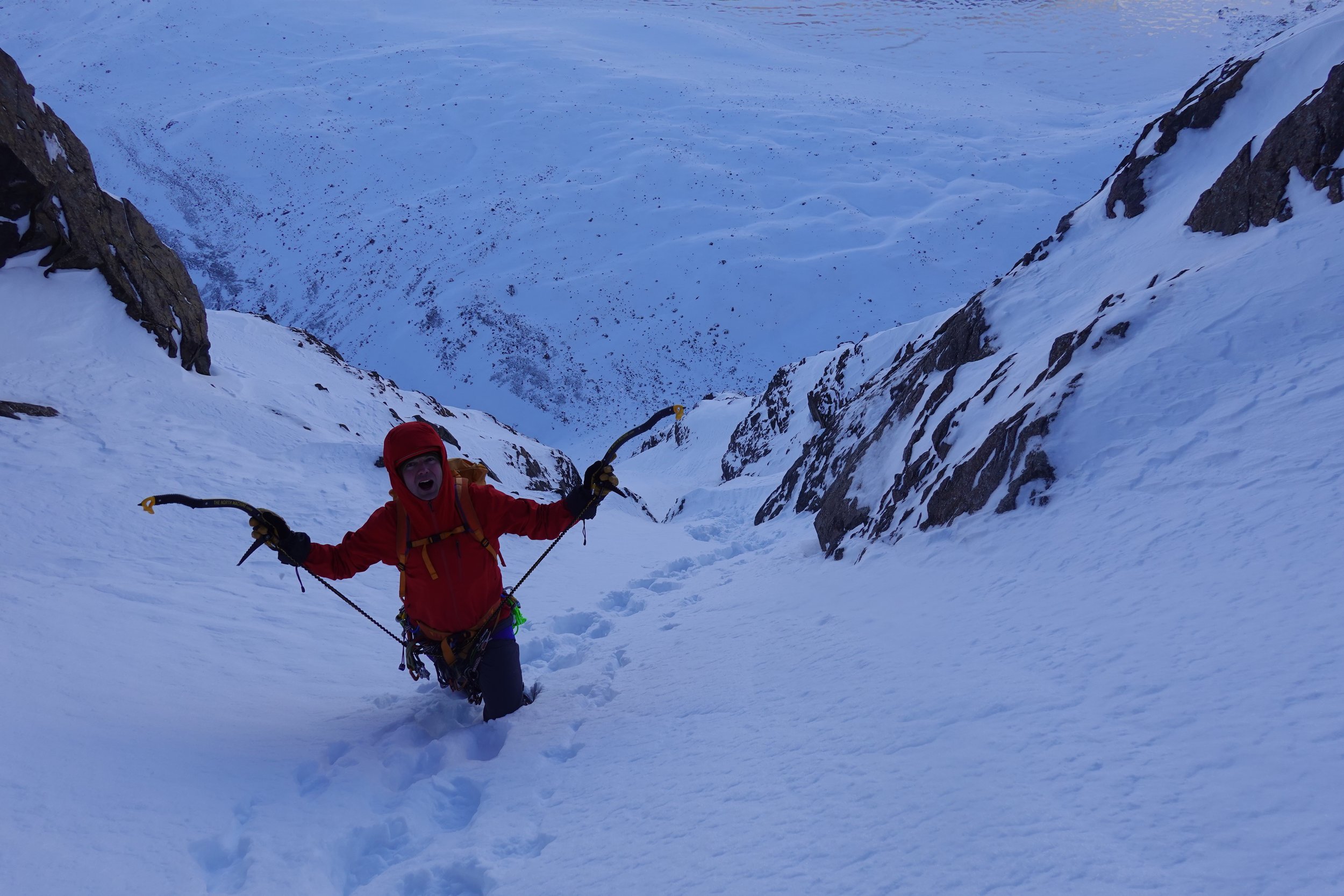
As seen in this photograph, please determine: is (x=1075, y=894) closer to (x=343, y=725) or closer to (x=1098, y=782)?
(x=1098, y=782)

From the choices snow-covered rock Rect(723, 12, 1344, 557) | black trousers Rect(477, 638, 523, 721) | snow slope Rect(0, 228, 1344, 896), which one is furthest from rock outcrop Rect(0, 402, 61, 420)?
snow-covered rock Rect(723, 12, 1344, 557)

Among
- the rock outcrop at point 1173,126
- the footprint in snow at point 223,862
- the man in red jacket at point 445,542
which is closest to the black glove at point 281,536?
the man in red jacket at point 445,542

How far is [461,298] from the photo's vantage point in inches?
1548

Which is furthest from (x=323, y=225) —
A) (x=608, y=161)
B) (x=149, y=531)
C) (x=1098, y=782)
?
(x=1098, y=782)

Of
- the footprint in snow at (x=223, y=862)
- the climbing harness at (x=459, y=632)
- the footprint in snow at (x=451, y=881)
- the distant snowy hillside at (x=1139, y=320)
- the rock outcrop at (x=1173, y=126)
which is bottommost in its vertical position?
the footprint in snow at (x=451, y=881)

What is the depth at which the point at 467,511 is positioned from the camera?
4.57 metres

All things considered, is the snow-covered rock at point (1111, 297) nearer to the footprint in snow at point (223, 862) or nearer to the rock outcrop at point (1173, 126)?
the rock outcrop at point (1173, 126)

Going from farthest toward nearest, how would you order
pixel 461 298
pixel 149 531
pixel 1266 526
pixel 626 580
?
pixel 461 298 → pixel 626 580 → pixel 149 531 → pixel 1266 526

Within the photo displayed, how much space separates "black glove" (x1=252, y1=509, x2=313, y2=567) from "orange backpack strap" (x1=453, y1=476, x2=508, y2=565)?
815 millimetres

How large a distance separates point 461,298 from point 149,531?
3329cm

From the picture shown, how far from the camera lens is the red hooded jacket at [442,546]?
14.6 feet

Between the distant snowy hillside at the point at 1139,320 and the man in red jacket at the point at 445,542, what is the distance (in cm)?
359

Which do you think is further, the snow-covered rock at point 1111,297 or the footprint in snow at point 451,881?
the snow-covered rock at point 1111,297

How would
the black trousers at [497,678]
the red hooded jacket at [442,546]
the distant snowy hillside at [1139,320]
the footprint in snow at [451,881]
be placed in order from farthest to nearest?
the distant snowy hillside at [1139,320], the black trousers at [497,678], the red hooded jacket at [442,546], the footprint in snow at [451,881]
